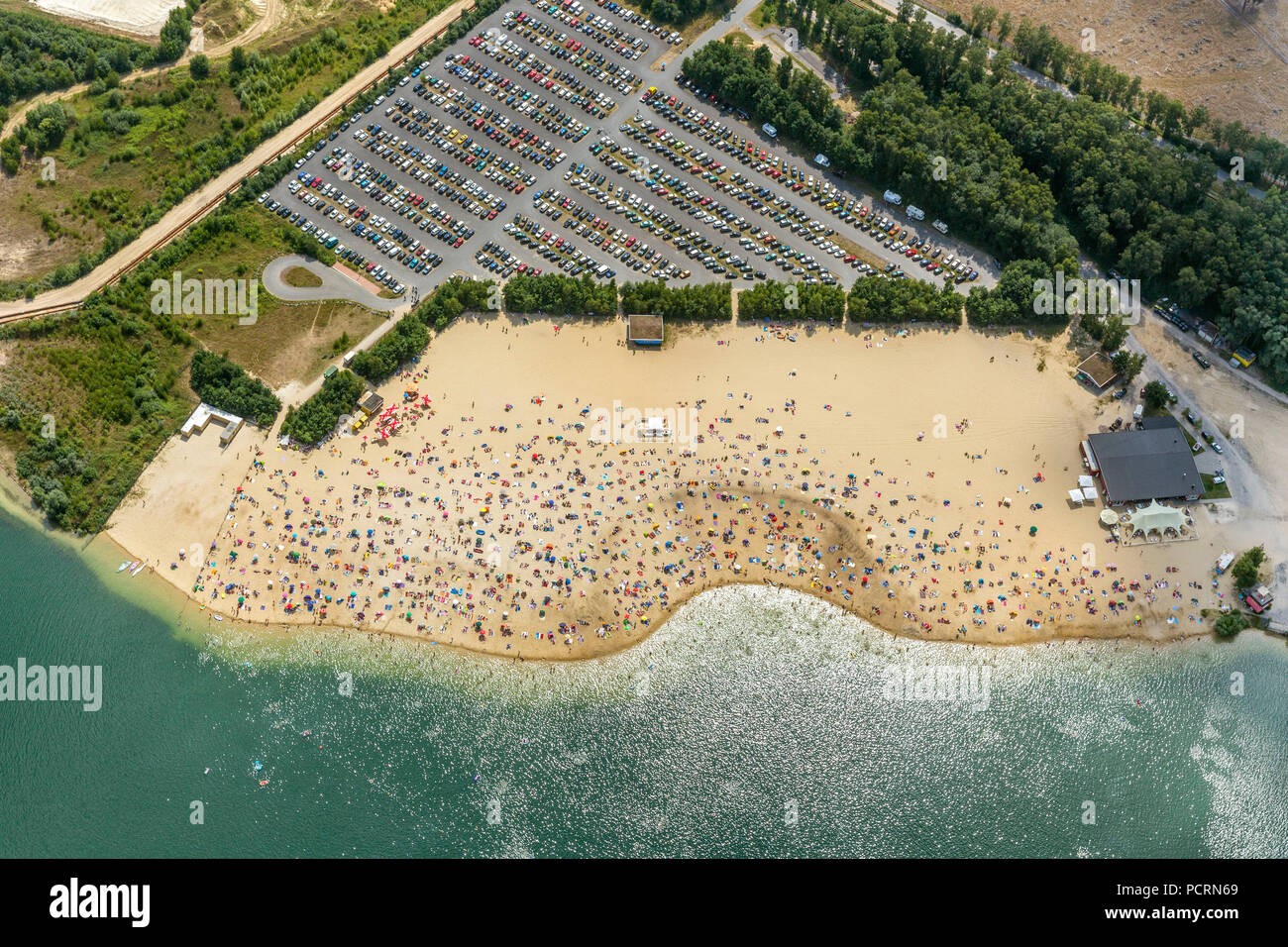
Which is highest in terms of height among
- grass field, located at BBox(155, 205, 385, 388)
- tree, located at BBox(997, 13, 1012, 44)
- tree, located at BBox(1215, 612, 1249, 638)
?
tree, located at BBox(997, 13, 1012, 44)

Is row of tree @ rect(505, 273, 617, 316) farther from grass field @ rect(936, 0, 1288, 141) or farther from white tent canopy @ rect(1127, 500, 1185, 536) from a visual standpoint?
grass field @ rect(936, 0, 1288, 141)

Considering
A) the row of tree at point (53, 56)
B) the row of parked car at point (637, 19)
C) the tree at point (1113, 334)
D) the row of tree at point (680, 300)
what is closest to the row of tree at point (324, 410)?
the row of tree at point (680, 300)

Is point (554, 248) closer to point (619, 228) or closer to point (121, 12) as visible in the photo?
point (619, 228)

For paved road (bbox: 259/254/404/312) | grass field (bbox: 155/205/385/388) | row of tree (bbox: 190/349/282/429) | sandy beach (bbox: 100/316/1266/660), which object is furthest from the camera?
paved road (bbox: 259/254/404/312)

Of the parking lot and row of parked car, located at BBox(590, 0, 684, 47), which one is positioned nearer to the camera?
the parking lot

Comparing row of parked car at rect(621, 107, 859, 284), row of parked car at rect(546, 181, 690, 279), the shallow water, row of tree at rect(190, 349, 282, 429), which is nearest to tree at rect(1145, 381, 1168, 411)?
the shallow water

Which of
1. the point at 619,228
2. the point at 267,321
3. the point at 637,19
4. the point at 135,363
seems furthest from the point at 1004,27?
the point at 135,363

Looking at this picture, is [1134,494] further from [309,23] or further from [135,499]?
[309,23]
